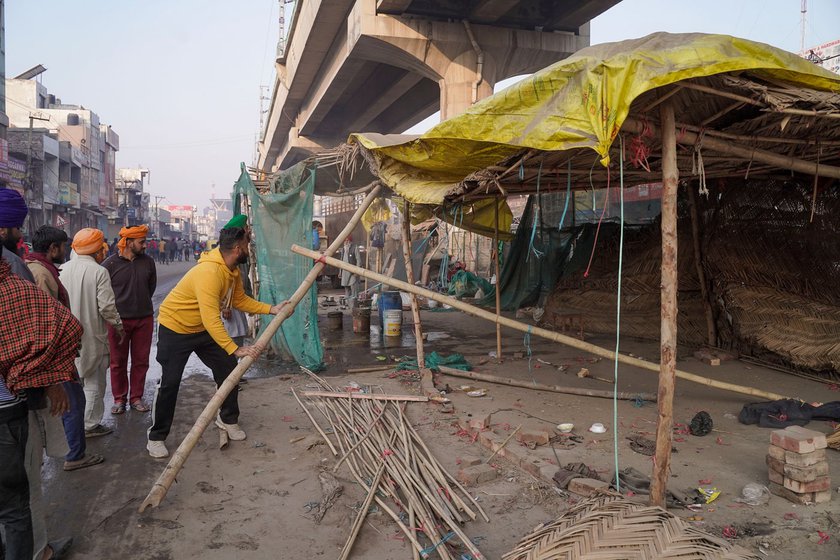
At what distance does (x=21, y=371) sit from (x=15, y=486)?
1.84 feet

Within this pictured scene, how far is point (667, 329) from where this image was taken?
3299mm

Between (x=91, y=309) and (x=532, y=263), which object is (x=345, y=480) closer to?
(x=91, y=309)

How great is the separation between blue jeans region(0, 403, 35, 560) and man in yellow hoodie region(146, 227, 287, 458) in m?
1.58

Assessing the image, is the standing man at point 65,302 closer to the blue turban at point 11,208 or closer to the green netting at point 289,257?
the blue turban at point 11,208

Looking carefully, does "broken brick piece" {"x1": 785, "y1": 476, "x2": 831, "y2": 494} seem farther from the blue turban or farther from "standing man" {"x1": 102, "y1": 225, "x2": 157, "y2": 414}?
"standing man" {"x1": 102, "y1": 225, "x2": 157, "y2": 414}

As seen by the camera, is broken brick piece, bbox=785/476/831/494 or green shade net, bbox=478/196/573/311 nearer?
broken brick piece, bbox=785/476/831/494

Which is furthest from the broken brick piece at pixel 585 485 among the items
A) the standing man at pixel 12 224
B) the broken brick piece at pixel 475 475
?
the standing man at pixel 12 224

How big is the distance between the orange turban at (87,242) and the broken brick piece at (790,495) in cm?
546

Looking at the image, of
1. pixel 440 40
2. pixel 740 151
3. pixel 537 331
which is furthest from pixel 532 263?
pixel 740 151

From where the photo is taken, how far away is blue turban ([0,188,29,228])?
2.83 meters

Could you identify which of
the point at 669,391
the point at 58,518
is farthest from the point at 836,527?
the point at 58,518

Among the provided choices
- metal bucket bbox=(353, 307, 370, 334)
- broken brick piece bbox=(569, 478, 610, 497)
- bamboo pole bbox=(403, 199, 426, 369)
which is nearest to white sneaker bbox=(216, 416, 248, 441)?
bamboo pole bbox=(403, 199, 426, 369)

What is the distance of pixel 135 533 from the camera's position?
3.26m

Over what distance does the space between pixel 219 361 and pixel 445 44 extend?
42.1 ft
